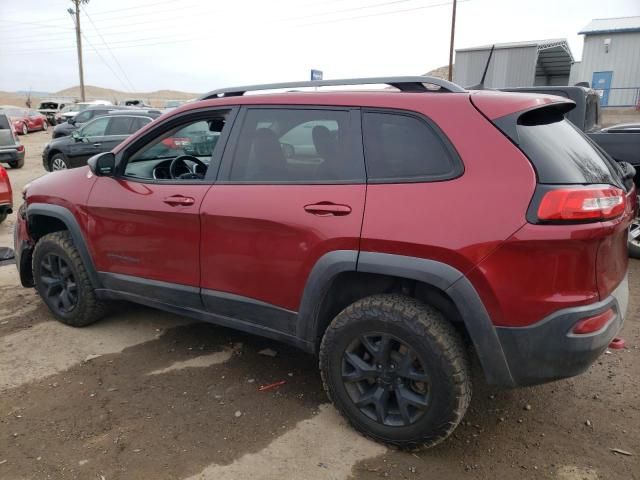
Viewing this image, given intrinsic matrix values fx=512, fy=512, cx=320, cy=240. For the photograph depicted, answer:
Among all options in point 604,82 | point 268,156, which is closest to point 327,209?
point 268,156

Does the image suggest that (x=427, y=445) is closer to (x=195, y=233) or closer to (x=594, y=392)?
(x=594, y=392)

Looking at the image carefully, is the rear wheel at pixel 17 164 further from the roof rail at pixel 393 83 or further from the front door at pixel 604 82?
the front door at pixel 604 82

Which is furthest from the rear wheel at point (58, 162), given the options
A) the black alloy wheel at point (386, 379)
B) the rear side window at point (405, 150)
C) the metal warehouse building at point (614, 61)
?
the metal warehouse building at point (614, 61)

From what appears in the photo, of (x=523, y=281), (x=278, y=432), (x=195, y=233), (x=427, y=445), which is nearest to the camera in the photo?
(x=523, y=281)

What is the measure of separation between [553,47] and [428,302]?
2769cm

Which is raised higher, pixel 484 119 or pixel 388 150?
pixel 484 119

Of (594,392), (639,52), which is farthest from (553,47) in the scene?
(594,392)

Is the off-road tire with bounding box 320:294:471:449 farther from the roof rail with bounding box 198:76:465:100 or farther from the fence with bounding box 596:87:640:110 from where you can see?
the fence with bounding box 596:87:640:110

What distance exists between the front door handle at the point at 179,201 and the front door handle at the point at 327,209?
2.81ft

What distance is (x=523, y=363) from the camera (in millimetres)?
2236

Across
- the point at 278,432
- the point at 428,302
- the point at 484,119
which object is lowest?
the point at 278,432

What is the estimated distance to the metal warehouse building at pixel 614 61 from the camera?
2658 centimetres

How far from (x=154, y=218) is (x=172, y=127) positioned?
0.63 metres

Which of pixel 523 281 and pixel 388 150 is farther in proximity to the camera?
pixel 388 150
